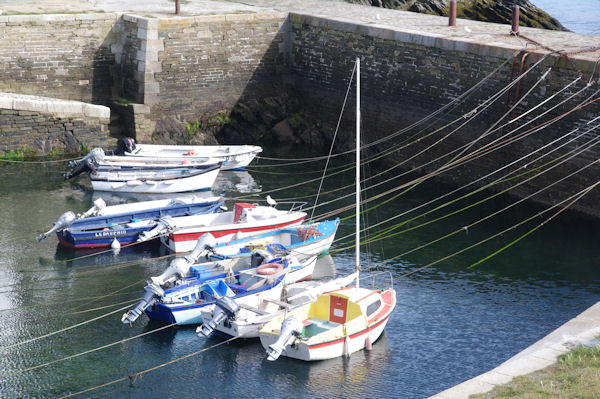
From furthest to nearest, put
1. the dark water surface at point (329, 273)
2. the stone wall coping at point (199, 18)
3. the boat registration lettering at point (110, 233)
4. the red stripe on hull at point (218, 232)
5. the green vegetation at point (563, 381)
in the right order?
the stone wall coping at point (199, 18) → the boat registration lettering at point (110, 233) → the red stripe on hull at point (218, 232) → the dark water surface at point (329, 273) → the green vegetation at point (563, 381)

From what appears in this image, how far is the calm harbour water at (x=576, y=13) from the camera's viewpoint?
4656cm

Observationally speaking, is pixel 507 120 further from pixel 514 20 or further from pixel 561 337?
pixel 561 337

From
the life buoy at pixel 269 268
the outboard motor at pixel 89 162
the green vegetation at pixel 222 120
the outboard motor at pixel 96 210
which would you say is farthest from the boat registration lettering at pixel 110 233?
the green vegetation at pixel 222 120

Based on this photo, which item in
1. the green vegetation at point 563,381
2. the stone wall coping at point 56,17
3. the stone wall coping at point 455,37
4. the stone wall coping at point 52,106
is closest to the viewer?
the green vegetation at point 563,381

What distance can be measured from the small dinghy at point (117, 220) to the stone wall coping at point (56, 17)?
9.85m

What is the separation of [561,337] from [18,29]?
2204cm

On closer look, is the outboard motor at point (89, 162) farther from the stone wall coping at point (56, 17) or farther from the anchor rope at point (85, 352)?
the anchor rope at point (85, 352)

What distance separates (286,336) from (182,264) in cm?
381

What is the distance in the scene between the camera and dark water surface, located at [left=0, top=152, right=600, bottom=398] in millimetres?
16062

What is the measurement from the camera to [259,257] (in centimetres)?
2028

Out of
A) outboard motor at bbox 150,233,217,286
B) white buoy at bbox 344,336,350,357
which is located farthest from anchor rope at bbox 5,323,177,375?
white buoy at bbox 344,336,350,357

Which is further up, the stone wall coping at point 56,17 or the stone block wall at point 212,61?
the stone wall coping at point 56,17

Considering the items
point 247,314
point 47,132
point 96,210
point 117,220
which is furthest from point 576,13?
point 247,314

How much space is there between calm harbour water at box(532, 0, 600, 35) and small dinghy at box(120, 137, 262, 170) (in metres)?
22.3
